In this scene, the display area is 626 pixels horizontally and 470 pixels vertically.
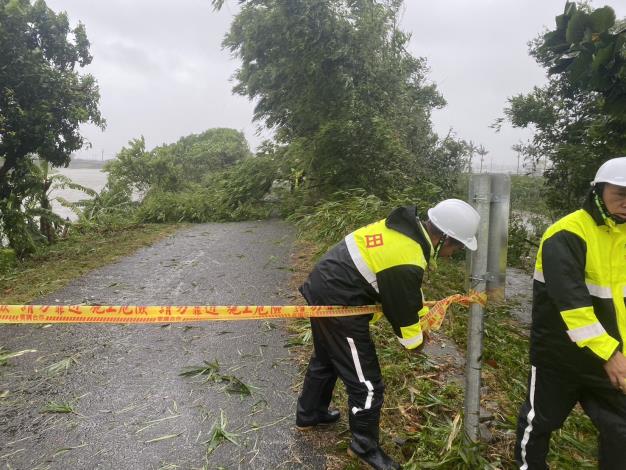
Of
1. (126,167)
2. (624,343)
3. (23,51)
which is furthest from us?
(126,167)

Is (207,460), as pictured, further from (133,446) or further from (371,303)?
(371,303)

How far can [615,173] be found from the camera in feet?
6.75

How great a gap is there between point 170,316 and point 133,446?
105 cm

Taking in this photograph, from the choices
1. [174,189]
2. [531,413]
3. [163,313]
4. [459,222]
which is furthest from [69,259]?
[174,189]

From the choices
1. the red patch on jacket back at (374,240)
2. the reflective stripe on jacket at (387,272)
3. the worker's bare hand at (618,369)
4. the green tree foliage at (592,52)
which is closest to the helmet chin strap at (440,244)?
the reflective stripe on jacket at (387,272)

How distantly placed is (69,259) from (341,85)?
902 cm

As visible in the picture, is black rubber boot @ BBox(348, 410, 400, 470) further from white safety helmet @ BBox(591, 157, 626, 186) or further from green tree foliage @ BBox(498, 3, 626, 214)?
Result: green tree foliage @ BBox(498, 3, 626, 214)

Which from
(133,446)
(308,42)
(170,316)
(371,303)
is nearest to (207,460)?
(133,446)

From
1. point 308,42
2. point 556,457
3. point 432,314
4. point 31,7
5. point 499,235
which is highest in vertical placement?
point 308,42

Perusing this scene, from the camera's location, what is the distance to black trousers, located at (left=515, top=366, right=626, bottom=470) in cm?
212

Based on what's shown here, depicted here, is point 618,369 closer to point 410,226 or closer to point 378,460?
point 410,226

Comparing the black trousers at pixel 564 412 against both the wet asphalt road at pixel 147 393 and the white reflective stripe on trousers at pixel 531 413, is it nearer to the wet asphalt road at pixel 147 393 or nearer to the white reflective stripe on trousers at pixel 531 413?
the white reflective stripe on trousers at pixel 531 413

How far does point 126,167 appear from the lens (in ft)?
57.4

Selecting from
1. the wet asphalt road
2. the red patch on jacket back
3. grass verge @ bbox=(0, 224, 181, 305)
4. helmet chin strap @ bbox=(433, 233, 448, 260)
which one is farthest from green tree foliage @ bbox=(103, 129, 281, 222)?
helmet chin strap @ bbox=(433, 233, 448, 260)
